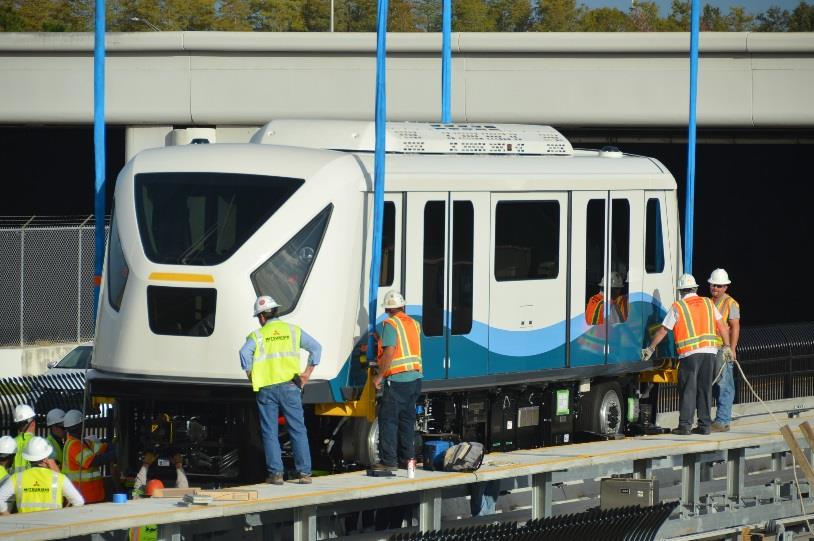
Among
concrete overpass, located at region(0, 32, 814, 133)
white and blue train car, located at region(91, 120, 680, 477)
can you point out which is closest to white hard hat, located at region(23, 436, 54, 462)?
white and blue train car, located at region(91, 120, 680, 477)

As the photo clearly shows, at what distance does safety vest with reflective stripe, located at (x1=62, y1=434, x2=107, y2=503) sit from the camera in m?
14.2

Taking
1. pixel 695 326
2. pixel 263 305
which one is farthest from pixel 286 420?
pixel 695 326

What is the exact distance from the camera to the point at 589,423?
18.2 metres

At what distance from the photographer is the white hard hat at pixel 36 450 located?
42.5 ft

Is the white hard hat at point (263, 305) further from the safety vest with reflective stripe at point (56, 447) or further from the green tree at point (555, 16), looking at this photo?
the green tree at point (555, 16)

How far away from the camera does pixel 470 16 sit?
238 ft

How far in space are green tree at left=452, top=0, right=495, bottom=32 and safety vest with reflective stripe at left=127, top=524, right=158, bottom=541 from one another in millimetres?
60972

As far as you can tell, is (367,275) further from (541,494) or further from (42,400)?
(42,400)

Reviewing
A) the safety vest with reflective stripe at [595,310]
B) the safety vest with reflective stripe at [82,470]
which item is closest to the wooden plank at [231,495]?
the safety vest with reflective stripe at [82,470]

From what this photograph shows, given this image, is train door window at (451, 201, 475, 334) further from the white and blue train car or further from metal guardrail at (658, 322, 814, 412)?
metal guardrail at (658, 322, 814, 412)

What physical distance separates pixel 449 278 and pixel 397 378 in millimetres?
1948

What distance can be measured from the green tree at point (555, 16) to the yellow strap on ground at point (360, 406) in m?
60.2

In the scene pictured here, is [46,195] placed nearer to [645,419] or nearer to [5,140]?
[5,140]

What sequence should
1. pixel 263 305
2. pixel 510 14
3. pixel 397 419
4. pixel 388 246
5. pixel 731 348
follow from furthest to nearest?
1. pixel 510 14
2. pixel 731 348
3. pixel 388 246
4. pixel 397 419
5. pixel 263 305
